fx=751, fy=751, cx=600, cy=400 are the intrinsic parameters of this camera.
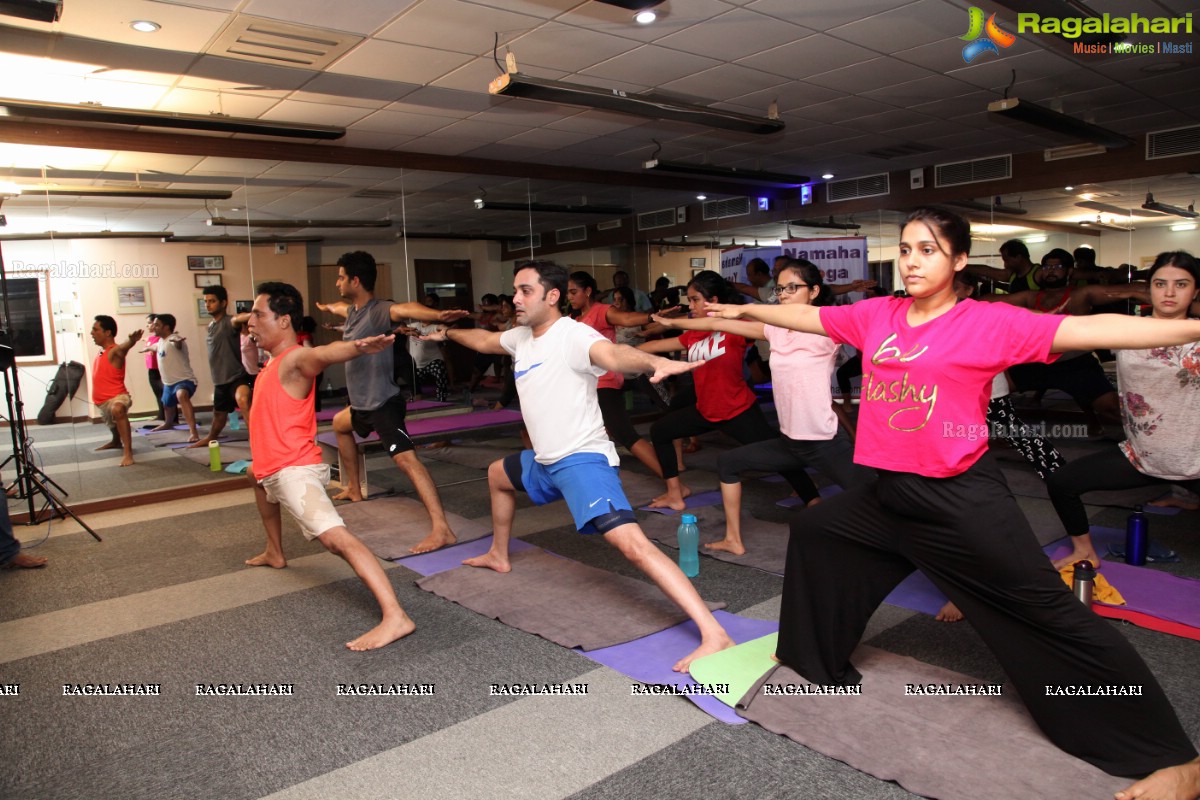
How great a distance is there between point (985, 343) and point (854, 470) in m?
1.50

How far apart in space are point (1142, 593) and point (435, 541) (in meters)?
3.25

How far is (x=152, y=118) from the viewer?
4.83m

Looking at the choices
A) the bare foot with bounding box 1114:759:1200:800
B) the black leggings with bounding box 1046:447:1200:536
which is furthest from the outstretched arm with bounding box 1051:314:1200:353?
the black leggings with bounding box 1046:447:1200:536

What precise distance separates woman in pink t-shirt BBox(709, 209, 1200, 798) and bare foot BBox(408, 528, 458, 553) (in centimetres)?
238

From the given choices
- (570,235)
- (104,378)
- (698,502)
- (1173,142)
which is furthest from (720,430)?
(1173,142)

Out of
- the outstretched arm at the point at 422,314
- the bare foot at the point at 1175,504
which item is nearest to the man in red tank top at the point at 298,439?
the outstretched arm at the point at 422,314

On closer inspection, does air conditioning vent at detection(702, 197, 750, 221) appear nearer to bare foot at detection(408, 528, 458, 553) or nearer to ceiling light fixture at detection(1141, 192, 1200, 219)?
ceiling light fixture at detection(1141, 192, 1200, 219)

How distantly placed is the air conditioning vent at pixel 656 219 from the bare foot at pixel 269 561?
6827 millimetres

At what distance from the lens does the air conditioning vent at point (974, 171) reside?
25.9ft

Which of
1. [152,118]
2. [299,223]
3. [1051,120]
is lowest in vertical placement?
[299,223]

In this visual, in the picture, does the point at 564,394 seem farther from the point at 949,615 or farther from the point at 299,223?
the point at 299,223

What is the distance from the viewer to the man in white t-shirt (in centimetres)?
260

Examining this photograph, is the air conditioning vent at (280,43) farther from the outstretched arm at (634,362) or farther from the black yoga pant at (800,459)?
the black yoga pant at (800,459)

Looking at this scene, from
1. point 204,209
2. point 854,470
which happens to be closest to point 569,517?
point 854,470
